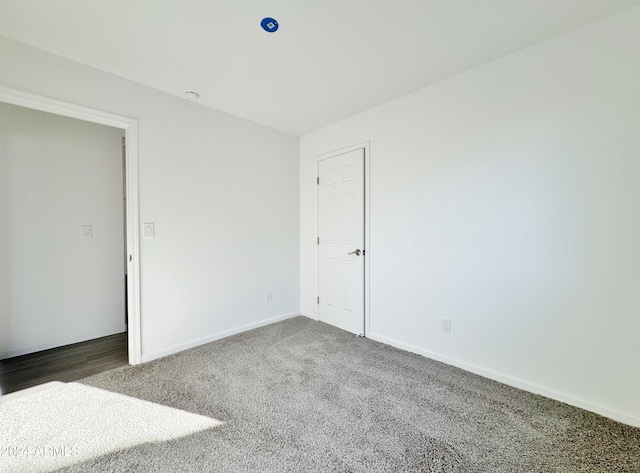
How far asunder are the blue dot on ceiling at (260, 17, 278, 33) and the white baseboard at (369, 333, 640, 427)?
9.27ft

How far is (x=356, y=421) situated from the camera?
5.44ft

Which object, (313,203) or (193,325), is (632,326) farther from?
(193,325)

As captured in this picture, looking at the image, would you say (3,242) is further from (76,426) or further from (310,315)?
(310,315)

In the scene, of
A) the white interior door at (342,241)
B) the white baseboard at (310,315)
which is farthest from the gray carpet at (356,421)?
the white baseboard at (310,315)

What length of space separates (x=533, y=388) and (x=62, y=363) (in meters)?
3.91

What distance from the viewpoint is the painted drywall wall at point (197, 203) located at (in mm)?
2184

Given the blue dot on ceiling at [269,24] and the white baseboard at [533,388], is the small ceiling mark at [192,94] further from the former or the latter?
the white baseboard at [533,388]

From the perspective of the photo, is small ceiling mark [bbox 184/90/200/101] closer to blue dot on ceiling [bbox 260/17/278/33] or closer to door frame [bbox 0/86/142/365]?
door frame [bbox 0/86/142/365]

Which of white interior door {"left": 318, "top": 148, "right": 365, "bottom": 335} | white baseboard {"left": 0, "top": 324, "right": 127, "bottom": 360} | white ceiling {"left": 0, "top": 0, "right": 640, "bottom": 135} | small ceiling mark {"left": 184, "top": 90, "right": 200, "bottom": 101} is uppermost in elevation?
white ceiling {"left": 0, "top": 0, "right": 640, "bottom": 135}

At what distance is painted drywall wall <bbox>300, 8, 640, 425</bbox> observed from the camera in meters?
1.66

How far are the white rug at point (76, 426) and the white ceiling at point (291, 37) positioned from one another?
8.15 feet

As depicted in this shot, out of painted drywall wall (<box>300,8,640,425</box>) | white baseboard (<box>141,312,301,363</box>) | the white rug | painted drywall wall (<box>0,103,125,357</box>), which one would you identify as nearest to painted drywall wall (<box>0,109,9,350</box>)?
painted drywall wall (<box>0,103,125,357</box>)

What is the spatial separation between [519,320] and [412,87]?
2.15 m

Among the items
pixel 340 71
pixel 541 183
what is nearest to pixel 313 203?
pixel 340 71
